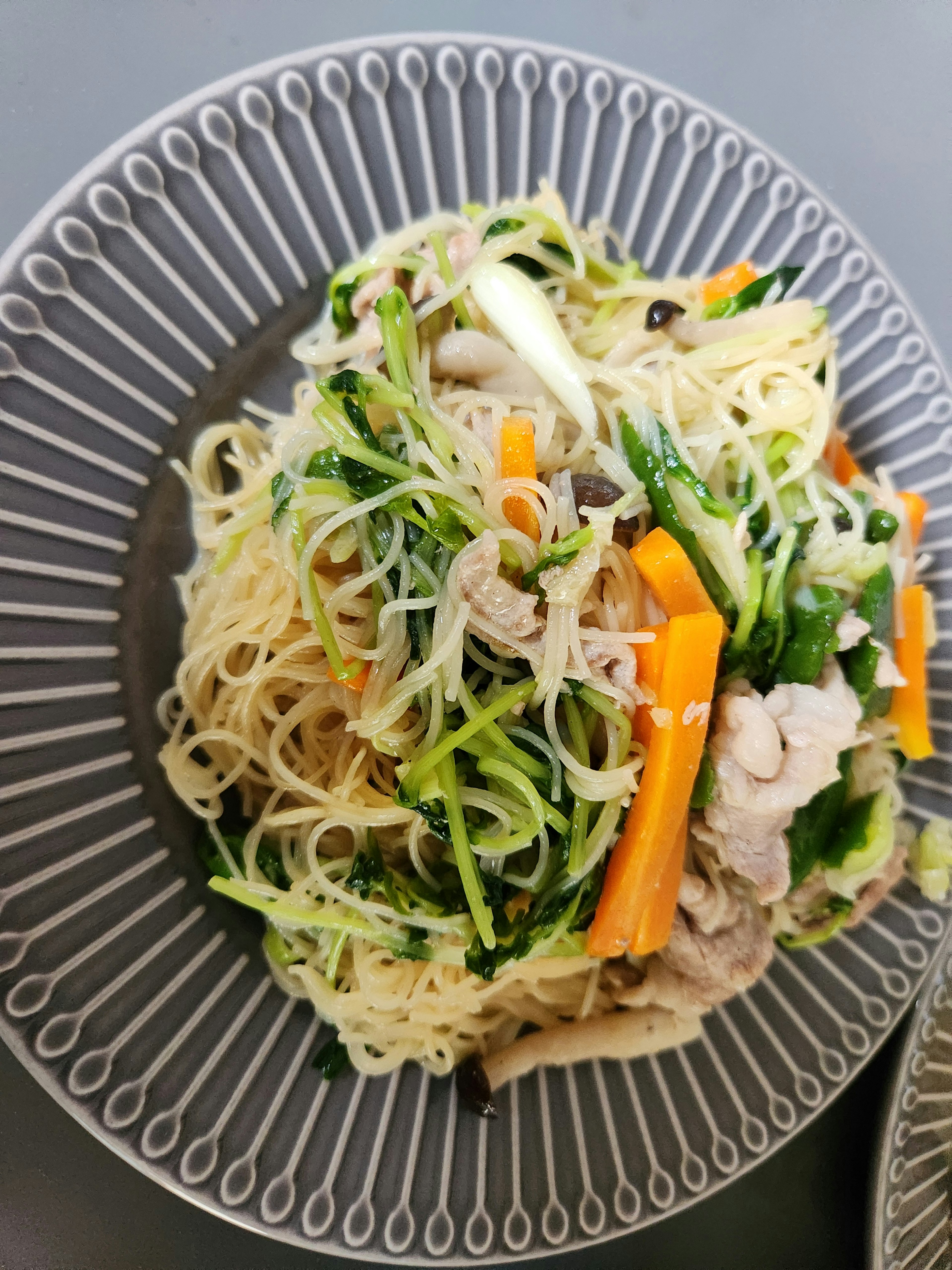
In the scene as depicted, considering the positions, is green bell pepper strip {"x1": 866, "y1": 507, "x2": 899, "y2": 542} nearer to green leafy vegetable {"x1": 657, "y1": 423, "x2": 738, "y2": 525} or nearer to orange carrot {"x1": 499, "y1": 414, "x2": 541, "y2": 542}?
green leafy vegetable {"x1": 657, "y1": 423, "x2": 738, "y2": 525}

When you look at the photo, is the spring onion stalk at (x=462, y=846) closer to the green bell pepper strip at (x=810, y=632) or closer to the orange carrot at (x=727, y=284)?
the green bell pepper strip at (x=810, y=632)

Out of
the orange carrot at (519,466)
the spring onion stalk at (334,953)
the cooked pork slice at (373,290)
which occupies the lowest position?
the spring onion stalk at (334,953)

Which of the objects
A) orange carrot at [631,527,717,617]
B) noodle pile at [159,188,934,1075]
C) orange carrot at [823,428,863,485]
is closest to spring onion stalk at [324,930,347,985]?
noodle pile at [159,188,934,1075]

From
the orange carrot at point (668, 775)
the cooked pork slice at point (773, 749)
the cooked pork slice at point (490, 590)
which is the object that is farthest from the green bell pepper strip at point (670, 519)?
the cooked pork slice at point (490, 590)

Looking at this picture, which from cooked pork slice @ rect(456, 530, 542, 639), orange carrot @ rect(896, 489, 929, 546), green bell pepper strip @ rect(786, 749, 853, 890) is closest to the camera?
cooked pork slice @ rect(456, 530, 542, 639)

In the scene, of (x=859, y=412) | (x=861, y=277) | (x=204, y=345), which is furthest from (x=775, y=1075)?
(x=204, y=345)

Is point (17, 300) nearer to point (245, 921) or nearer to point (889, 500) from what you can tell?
point (245, 921)
